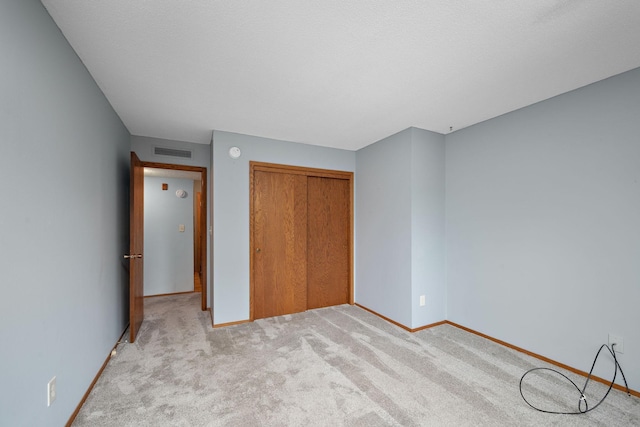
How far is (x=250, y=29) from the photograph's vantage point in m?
1.55

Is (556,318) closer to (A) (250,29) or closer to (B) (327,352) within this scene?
(B) (327,352)

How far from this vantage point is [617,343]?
6.66 ft

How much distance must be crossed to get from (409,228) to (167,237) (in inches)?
163

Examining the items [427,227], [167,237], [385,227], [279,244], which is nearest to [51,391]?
[279,244]

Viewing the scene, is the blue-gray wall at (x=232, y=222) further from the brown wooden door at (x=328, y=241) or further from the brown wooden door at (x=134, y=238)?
the brown wooden door at (x=328, y=241)

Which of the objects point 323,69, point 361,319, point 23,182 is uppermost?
point 323,69

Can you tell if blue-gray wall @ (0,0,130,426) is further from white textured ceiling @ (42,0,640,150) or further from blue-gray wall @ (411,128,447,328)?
blue-gray wall @ (411,128,447,328)

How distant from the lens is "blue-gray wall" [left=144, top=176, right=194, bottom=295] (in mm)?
4652

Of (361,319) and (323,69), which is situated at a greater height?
(323,69)

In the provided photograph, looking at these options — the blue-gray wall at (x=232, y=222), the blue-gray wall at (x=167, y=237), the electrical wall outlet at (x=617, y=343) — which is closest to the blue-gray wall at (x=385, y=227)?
the blue-gray wall at (x=232, y=222)

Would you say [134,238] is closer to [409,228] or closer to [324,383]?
[324,383]

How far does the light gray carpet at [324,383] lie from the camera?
5.71 feet

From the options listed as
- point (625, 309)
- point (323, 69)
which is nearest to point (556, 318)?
point (625, 309)

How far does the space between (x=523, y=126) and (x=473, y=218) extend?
3.41 feet
